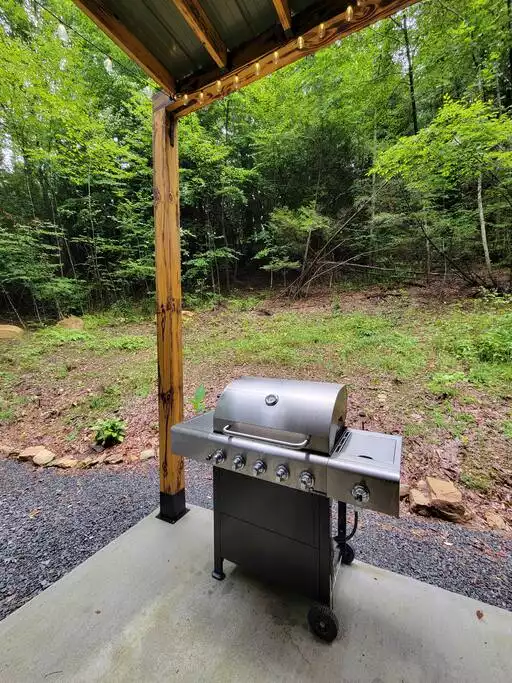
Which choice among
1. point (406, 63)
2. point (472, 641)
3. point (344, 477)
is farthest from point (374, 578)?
point (406, 63)

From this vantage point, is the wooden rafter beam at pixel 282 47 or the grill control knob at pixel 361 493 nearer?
the grill control knob at pixel 361 493

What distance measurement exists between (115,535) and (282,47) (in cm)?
289

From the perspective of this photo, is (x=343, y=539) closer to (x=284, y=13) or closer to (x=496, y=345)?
(x=284, y=13)

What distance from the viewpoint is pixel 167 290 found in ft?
5.81

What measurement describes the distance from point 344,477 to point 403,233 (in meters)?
7.37

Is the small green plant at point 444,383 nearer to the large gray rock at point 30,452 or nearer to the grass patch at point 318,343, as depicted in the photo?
the grass patch at point 318,343

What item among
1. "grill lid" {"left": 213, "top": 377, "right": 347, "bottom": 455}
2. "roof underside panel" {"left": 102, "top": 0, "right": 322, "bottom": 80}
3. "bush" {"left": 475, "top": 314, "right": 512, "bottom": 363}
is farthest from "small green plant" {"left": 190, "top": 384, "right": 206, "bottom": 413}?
"bush" {"left": 475, "top": 314, "right": 512, "bottom": 363}

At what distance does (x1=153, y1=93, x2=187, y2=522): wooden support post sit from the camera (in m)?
1.72

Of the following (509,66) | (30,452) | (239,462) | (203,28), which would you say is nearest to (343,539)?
(239,462)

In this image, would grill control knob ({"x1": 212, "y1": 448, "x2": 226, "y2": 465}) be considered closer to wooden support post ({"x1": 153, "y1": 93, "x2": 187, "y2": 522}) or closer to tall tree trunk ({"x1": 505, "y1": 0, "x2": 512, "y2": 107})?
wooden support post ({"x1": 153, "y1": 93, "x2": 187, "y2": 522})

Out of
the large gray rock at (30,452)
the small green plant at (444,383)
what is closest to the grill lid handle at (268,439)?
the large gray rock at (30,452)

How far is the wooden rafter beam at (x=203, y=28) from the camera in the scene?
123 centimetres

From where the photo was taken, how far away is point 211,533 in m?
1.81

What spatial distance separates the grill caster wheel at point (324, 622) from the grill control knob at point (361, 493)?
0.60m
